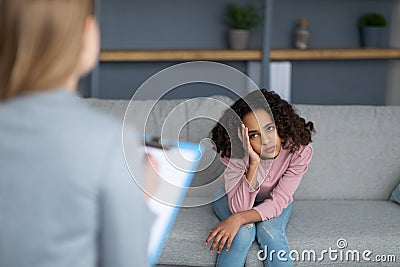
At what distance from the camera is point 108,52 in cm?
375

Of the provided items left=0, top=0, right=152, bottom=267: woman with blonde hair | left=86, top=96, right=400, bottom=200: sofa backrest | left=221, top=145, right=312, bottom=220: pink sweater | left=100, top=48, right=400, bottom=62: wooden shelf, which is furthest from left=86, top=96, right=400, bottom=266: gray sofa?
left=0, top=0, right=152, bottom=267: woman with blonde hair

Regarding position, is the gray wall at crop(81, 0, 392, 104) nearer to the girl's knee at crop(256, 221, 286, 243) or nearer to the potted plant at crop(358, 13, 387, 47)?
the potted plant at crop(358, 13, 387, 47)

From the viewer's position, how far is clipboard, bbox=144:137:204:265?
182cm

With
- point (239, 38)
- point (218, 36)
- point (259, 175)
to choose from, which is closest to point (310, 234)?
point (259, 175)

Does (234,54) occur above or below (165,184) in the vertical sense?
above

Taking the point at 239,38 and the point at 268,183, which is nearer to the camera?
the point at 268,183

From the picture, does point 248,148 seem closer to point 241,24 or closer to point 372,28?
point 241,24

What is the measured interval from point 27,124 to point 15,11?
0.15 metres

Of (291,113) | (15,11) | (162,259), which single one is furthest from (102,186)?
(291,113)

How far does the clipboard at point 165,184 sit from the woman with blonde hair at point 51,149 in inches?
26.7

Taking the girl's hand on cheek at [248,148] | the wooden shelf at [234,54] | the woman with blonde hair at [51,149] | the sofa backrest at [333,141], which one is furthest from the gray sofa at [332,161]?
the woman with blonde hair at [51,149]

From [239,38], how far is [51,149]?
308 centimetres

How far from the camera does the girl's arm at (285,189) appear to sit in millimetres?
2219

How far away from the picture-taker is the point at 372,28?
4.07 meters
